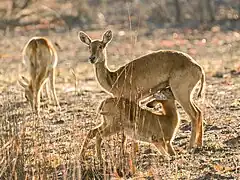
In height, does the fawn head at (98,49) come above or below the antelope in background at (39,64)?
above

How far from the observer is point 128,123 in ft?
28.2

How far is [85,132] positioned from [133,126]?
0.58 meters

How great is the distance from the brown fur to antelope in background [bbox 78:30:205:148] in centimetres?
30

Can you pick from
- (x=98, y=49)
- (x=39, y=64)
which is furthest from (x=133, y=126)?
(x=39, y=64)

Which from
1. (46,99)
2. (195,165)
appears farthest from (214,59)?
(195,165)

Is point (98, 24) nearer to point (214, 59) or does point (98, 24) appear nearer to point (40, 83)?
point (214, 59)

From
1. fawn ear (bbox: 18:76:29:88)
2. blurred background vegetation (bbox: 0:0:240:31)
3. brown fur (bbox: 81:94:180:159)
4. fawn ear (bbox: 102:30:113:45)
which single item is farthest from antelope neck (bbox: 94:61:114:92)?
blurred background vegetation (bbox: 0:0:240:31)

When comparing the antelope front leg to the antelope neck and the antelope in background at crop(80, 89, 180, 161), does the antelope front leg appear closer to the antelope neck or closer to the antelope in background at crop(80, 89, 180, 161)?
the antelope in background at crop(80, 89, 180, 161)

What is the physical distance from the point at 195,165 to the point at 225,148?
0.77 meters

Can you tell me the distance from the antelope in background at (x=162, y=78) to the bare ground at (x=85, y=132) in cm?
43

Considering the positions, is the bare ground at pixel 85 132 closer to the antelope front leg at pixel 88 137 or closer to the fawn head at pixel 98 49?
the antelope front leg at pixel 88 137

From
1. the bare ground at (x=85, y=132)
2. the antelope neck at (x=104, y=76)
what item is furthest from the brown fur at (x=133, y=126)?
the antelope neck at (x=104, y=76)

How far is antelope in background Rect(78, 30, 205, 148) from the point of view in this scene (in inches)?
366

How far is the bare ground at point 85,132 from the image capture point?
24.9 ft
